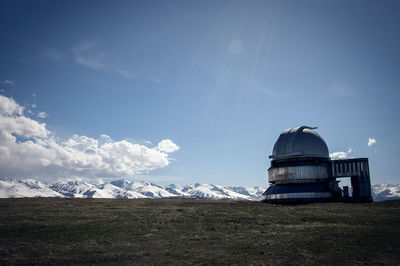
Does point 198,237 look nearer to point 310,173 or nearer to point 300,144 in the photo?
point 310,173

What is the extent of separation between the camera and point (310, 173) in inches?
3004

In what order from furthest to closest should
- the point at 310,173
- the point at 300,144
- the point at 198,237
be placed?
the point at 300,144, the point at 310,173, the point at 198,237

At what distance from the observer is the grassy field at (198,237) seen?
2564 cm

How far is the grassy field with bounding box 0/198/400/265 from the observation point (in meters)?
25.6

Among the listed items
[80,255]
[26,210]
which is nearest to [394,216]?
[80,255]

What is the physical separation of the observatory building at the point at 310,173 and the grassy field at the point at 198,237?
26664 mm

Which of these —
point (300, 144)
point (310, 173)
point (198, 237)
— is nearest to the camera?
point (198, 237)

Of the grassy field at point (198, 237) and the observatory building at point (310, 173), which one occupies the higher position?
the observatory building at point (310, 173)

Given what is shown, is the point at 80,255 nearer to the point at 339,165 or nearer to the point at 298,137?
the point at 298,137

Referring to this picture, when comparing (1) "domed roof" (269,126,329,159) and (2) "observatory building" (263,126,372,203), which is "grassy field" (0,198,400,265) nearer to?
(2) "observatory building" (263,126,372,203)

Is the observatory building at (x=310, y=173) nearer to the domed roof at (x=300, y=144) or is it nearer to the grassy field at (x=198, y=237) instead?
the domed roof at (x=300, y=144)

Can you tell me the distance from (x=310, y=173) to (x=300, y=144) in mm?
7297

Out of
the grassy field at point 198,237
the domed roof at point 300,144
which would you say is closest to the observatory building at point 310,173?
the domed roof at point 300,144

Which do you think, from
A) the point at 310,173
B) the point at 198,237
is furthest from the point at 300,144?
the point at 198,237
